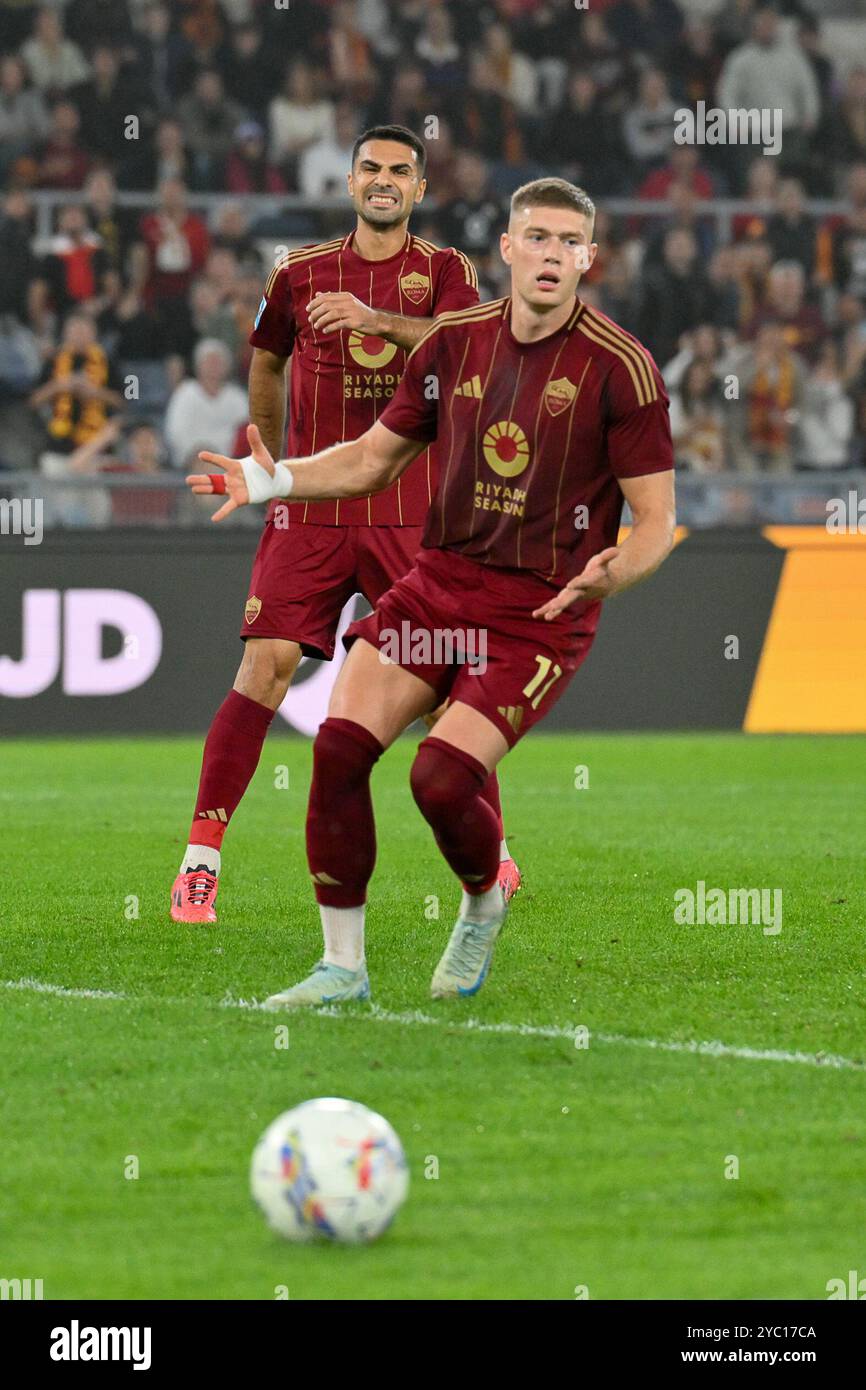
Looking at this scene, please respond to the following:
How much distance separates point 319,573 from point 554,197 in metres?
1.91

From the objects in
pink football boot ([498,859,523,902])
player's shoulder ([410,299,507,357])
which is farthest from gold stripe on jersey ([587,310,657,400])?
pink football boot ([498,859,523,902])

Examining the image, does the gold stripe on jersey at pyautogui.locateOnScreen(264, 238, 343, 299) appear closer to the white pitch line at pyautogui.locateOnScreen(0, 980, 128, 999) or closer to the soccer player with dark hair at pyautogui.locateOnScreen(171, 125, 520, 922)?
the soccer player with dark hair at pyautogui.locateOnScreen(171, 125, 520, 922)

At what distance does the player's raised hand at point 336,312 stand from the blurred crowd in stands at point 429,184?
8.24 m

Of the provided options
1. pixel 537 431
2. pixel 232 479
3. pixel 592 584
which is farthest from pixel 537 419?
pixel 232 479

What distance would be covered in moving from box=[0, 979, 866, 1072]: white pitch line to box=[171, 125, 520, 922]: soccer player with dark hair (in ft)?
3.99

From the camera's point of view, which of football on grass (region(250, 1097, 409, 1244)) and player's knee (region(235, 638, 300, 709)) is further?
player's knee (region(235, 638, 300, 709))

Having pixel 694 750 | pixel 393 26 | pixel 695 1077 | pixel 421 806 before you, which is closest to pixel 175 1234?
pixel 695 1077

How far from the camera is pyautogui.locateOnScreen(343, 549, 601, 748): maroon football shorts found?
5.71m

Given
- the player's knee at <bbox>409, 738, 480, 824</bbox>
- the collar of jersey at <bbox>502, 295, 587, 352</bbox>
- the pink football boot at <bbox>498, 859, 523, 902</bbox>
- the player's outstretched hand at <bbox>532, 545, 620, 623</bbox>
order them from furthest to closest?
the pink football boot at <bbox>498, 859, 523, 902</bbox> < the collar of jersey at <bbox>502, 295, 587, 352</bbox> < the player's knee at <bbox>409, 738, 480, 824</bbox> < the player's outstretched hand at <bbox>532, 545, 620, 623</bbox>

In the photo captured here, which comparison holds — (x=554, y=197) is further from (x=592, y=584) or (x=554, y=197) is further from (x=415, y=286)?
(x=415, y=286)

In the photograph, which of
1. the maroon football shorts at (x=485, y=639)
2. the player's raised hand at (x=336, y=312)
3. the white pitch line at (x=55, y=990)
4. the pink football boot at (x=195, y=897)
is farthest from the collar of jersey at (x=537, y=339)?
the pink football boot at (x=195, y=897)

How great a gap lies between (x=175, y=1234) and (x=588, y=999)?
2215mm

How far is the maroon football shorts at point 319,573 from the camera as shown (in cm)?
712

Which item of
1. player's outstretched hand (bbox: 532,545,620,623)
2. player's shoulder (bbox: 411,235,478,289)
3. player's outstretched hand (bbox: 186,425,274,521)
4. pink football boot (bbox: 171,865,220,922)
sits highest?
player's shoulder (bbox: 411,235,478,289)
